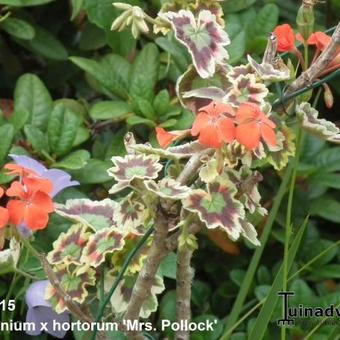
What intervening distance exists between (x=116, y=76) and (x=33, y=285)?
458 mm

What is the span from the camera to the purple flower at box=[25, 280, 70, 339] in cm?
124

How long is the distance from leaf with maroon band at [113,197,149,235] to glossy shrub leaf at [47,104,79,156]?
1.18 feet

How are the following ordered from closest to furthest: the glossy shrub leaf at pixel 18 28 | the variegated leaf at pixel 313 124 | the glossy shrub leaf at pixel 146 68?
1. the variegated leaf at pixel 313 124
2. the glossy shrub leaf at pixel 146 68
3. the glossy shrub leaf at pixel 18 28

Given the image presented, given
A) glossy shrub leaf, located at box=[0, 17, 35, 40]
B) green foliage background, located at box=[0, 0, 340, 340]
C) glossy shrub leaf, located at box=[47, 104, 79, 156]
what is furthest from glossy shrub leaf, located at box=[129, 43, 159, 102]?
glossy shrub leaf, located at box=[0, 17, 35, 40]

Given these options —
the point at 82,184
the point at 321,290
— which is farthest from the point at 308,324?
the point at 82,184

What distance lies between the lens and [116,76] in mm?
1523

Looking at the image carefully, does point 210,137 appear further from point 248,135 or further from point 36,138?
point 36,138

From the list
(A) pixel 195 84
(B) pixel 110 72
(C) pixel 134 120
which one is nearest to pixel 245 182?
(A) pixel 195 84

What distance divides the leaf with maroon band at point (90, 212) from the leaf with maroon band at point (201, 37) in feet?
0.90

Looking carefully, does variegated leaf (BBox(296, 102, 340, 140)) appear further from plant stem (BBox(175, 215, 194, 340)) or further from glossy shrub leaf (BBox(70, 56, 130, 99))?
glossy shrub leaf (BBox(70, 56, 130, 99))

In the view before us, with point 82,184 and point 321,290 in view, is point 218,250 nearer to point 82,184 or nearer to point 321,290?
point 321,290

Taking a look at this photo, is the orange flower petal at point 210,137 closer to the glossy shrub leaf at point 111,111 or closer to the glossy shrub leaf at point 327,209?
the glossy shrub leaf at point 111,111

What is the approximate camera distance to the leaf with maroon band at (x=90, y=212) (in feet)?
3.91

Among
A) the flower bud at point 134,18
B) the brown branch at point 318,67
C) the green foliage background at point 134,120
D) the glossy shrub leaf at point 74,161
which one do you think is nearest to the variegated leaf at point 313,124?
the brown branch at point 318,67
